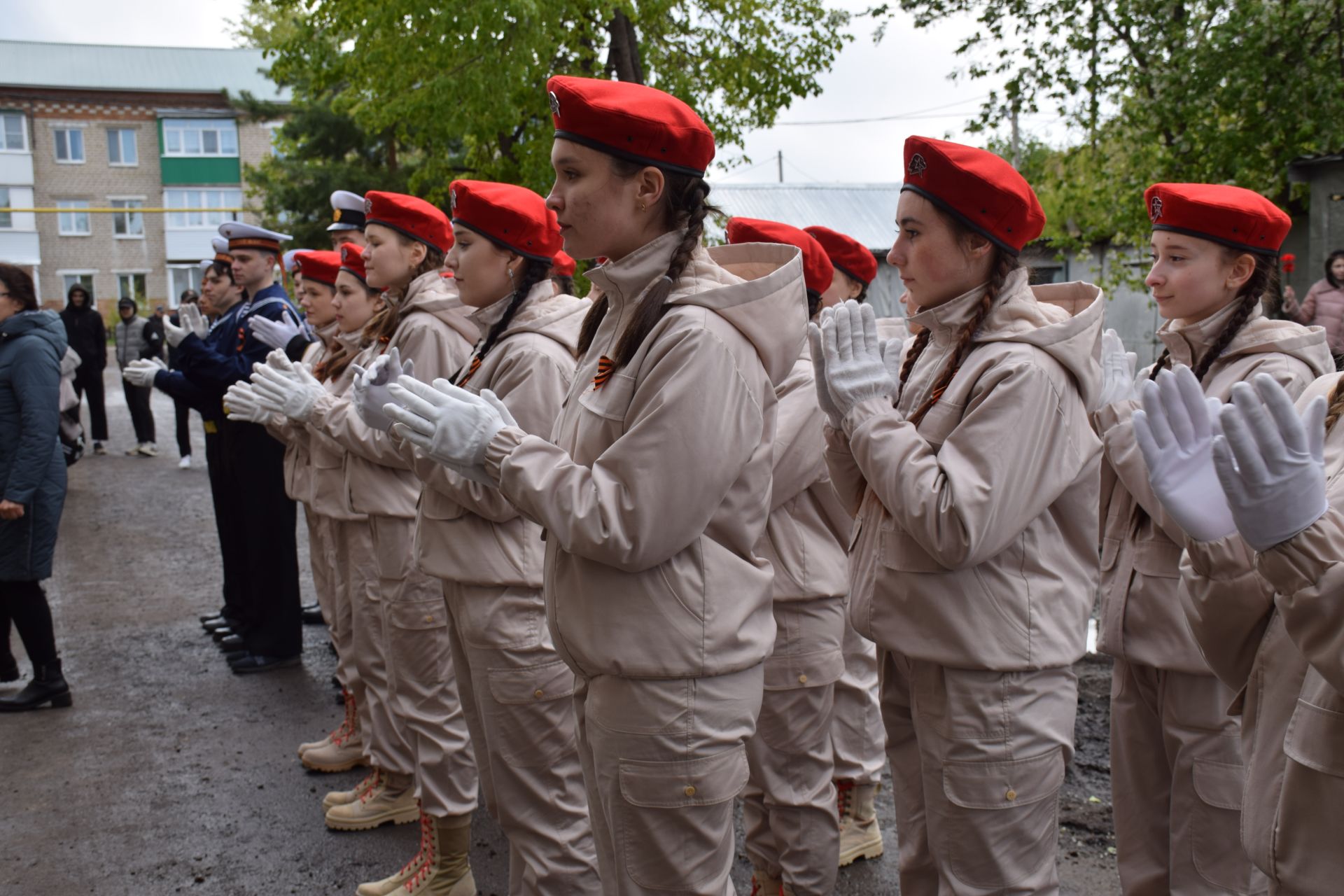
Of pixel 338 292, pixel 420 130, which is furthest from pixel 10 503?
pixel 420 130

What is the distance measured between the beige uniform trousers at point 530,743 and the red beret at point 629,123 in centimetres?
146

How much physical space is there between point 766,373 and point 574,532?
55 centimetres

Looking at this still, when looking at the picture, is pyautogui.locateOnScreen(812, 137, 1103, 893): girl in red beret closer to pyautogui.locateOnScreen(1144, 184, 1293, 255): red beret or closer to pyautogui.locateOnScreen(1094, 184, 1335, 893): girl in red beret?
pyautogui.locateOnScreen(1094, 184, 1335, 893): girl in red beret

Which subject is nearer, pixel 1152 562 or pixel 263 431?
pixel 1152 562

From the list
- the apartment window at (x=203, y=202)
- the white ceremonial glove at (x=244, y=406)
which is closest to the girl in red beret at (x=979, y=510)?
the white ceremonial glove at (x=244, y=406)

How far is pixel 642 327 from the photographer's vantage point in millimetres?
2268

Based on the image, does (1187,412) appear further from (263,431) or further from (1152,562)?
(263,431)

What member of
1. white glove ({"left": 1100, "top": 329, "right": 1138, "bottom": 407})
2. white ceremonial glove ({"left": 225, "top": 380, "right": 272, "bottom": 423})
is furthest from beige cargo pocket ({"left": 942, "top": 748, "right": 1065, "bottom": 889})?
white ceremonial glove ({"left": 225, "top": 380, "right": 272, "bottom": 423})

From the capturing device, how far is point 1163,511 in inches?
117

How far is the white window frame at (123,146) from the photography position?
149ft

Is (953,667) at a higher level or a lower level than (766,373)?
lower

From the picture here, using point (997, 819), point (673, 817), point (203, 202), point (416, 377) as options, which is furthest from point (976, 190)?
point (203, 202)

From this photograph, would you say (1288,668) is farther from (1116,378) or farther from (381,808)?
(381,808)

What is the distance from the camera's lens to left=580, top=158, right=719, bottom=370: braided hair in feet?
7.46
